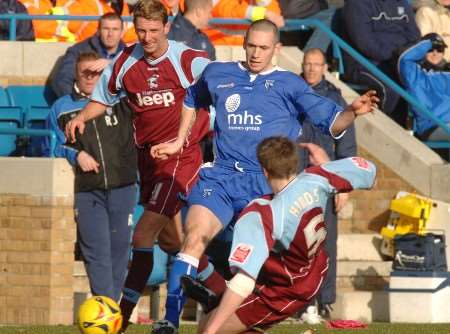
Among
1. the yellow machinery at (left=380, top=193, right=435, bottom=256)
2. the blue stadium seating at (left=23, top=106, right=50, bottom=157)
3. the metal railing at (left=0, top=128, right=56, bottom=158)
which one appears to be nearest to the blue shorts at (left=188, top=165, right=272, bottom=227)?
the metal railing at (left=0, top=128, right=56, bottom=158)

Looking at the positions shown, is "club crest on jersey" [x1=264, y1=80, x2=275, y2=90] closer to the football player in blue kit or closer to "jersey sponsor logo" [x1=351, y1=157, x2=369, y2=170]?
the football player in blue kit

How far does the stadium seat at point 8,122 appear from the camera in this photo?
15.8m

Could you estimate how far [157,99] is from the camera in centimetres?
1202

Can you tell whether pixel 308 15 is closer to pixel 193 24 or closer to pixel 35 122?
pixel 193 24

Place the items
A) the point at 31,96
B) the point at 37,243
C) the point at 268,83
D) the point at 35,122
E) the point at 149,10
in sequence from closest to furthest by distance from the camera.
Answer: the point at 268,83
the point at 149,10
the point at 37,243
the point at 35,122
the point at 31,96

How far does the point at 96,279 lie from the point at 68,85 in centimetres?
244

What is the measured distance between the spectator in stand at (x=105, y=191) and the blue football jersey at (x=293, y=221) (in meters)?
4.54

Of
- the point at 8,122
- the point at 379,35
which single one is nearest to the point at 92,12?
the point at 8,122

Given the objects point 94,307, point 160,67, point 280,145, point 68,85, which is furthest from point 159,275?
point 280,145

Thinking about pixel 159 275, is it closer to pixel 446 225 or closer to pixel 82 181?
pixel 82 181

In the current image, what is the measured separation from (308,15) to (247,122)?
7655mm

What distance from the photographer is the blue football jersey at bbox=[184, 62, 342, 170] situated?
10.9 meters

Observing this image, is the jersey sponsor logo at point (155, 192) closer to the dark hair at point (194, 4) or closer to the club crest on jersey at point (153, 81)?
the club crest on jersey at point (153, 81)

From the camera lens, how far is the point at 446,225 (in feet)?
53.6
